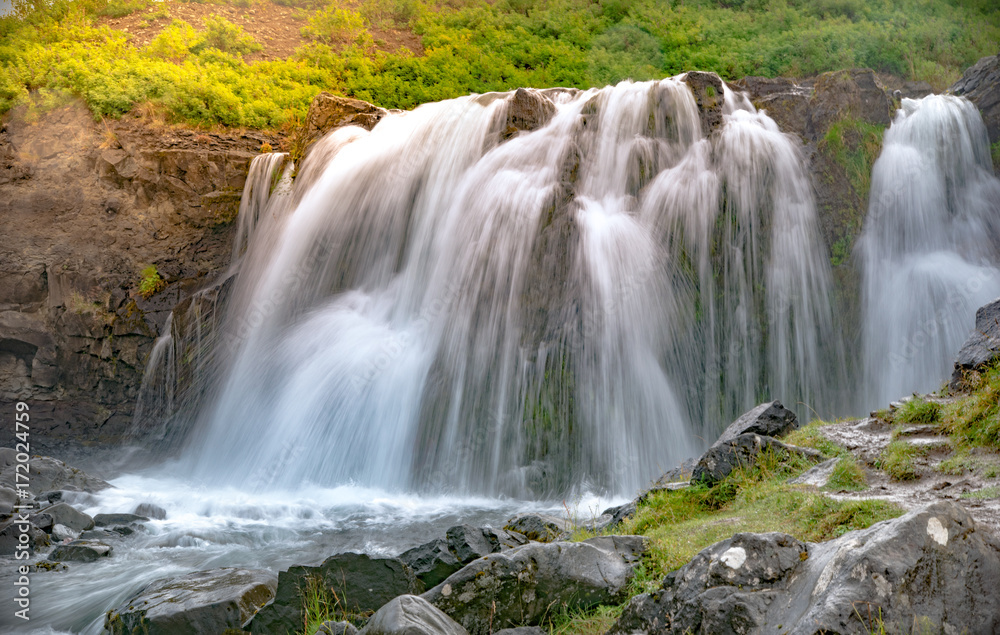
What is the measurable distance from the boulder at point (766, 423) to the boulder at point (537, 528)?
1719 millimetres

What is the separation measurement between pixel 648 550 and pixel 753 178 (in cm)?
952

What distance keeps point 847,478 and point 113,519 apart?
27.5 ft

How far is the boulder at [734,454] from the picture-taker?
5.54 m

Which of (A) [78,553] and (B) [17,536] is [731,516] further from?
(B) [17,536]

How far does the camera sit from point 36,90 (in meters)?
16.8

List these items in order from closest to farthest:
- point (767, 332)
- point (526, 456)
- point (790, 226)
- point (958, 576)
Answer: point (958, 576)
point (526, 456)
point (767, 332)
point (790, 226)

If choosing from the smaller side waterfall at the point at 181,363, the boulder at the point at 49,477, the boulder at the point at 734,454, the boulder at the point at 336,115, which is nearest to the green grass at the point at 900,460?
the boulder at the point at 734,454

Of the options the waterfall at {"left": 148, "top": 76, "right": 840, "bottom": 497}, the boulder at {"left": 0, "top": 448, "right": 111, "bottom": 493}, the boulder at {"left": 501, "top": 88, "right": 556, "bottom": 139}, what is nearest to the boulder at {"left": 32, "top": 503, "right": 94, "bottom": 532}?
the boulder at {"left": 0, "top": 448, "right": 111, "bottom": 493}

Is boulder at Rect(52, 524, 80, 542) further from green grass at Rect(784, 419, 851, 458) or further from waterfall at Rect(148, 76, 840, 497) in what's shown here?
green grass at Rect(784, 419, 851, 458)

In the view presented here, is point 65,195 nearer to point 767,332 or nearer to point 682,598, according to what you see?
point 767,332

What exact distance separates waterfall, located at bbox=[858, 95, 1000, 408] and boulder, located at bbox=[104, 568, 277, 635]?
31.6ft

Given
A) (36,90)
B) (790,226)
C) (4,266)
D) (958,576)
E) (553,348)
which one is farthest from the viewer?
(36,90)

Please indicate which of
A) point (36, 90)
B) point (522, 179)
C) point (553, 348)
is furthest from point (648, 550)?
point (36, 90)

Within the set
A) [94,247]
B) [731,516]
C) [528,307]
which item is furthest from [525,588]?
[94,247]
